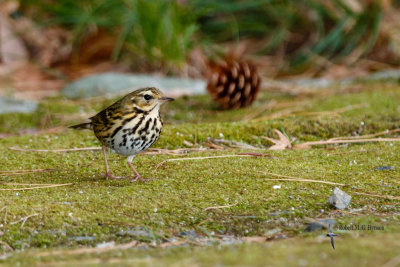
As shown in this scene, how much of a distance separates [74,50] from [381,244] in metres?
7.76

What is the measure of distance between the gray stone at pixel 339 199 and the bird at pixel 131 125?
3.41 ft

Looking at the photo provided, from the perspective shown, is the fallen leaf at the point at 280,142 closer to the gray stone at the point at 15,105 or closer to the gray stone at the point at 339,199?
the gray stone at the point at 339,199

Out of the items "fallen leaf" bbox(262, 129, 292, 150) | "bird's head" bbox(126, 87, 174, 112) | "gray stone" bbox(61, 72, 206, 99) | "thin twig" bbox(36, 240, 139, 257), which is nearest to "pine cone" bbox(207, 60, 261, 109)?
"gray stone" bbox(61, 72, 206, 99)

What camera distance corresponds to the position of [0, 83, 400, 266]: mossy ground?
203 cm

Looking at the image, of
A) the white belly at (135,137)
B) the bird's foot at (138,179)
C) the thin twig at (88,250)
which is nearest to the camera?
the thin twig at (88,250)

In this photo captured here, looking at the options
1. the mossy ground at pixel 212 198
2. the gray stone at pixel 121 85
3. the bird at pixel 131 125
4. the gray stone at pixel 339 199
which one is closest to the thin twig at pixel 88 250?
the mossy ground at pixel 212 198

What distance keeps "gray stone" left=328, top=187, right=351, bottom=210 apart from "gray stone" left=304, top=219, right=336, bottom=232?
23cm

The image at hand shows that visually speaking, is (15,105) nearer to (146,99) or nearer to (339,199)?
(146,99)

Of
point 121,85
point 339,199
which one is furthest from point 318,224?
point 121,85

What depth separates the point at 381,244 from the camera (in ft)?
6.25

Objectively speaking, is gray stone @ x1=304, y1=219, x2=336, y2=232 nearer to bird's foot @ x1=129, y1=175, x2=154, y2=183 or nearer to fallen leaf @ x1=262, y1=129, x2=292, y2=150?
bird's foot @ x1=129, y1=175, x2=154, y2=183

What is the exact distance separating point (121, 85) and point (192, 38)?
2.21 m

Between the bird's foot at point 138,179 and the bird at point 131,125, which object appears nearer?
the bird's foot at point 138,179

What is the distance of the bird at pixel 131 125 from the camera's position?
10.9ft
